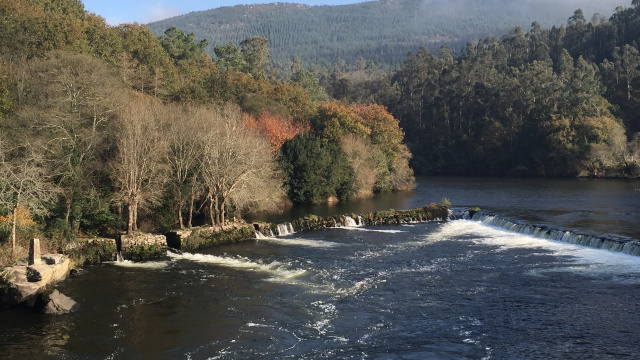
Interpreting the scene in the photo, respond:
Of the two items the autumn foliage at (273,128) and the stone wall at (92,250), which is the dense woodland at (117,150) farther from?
the stone wall at (92,250)

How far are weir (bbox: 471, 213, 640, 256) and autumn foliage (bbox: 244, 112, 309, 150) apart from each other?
24.6 m

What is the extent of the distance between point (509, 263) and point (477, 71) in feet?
336

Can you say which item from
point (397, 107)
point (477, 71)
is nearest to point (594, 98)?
point (477, 71)

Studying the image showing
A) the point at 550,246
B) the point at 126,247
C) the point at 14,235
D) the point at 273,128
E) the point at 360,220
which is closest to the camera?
the point at 14,235

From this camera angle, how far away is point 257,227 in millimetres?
43562

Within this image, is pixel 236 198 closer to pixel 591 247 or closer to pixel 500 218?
pixel 500 218

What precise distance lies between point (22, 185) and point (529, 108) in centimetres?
9579

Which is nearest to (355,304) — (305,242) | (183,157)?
(305,242)

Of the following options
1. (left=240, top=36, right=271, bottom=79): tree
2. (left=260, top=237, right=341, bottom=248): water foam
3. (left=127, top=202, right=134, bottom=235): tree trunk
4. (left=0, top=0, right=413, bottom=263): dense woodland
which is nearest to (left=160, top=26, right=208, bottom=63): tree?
(left=240, top=36, right=271, bottom=79): tree

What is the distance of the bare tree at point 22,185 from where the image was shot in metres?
29.5

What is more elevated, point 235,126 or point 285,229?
point 235,126

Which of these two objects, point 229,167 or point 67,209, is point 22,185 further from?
point 229,167

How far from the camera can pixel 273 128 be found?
64188 millimetres

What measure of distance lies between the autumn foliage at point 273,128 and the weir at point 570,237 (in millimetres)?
24618
